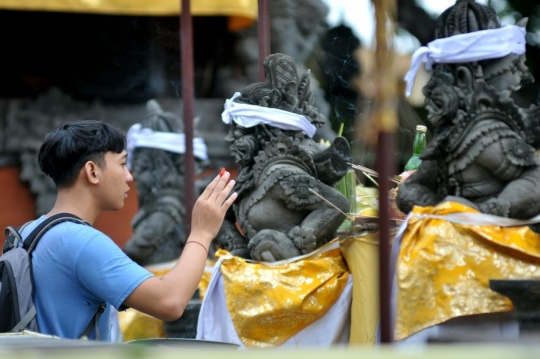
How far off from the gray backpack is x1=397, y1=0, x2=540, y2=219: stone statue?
63.4 inches

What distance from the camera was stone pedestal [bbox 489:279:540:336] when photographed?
3.30 m

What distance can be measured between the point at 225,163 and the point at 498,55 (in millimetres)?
3925

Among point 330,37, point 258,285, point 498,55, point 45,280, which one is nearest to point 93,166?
point 45,280

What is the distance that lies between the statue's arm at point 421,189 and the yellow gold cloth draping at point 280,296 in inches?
Answer: 15.6

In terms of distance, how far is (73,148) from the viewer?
2.61 metres

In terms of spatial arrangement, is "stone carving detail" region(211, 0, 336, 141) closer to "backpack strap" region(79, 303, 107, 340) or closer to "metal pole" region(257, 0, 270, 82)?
"metal pole" region(257, 0, 270, 82)

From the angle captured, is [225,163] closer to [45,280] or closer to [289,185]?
[289,185]

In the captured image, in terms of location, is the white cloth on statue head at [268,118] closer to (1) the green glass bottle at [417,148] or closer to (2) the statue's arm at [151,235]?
(1) the green glass bottle at [417,148]

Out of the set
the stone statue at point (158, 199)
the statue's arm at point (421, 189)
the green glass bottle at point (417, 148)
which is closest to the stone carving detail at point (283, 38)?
the stone statue at point (158, 199)

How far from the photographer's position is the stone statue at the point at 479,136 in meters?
3.54

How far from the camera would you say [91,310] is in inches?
99.6

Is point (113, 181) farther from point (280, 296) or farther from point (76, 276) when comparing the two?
point (280, 296)

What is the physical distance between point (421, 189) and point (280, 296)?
0.67 m

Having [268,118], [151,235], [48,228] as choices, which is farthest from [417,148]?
[48,228]
